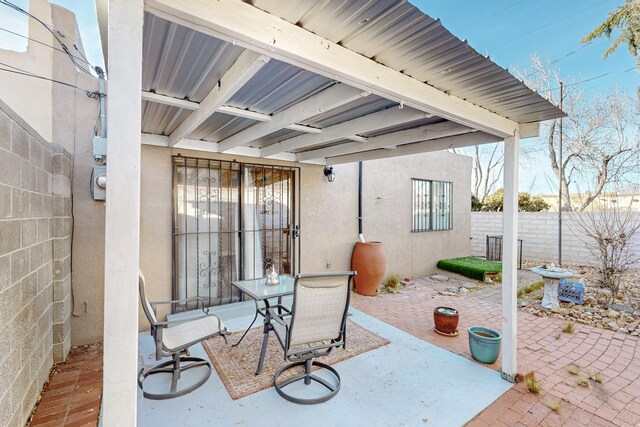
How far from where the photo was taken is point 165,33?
184 centimetres

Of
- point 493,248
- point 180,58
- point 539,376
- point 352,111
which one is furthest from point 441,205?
point 180,58

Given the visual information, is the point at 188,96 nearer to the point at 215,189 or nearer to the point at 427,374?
the point at 215,189

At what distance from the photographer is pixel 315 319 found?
106 inches

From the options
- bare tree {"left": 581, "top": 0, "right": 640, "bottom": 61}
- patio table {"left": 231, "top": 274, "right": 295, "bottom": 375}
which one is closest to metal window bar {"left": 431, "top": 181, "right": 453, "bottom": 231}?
patio table {"left": 231, "top": 274, "right": 295, "bottom": 375}

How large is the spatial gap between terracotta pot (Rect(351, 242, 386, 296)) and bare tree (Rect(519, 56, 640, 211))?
941 centimetres

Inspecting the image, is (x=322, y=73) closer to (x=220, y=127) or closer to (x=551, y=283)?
(x=220, y=127)

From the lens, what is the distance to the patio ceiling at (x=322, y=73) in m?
1.47

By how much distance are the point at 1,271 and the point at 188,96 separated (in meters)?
2.03

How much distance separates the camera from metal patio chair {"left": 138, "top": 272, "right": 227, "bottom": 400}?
8.73ft

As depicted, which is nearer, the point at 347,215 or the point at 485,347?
the point at 485,347

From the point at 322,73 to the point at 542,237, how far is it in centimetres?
1125

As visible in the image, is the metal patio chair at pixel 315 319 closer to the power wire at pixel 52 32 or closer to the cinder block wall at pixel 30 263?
the cinder block wall at pixel 30 263

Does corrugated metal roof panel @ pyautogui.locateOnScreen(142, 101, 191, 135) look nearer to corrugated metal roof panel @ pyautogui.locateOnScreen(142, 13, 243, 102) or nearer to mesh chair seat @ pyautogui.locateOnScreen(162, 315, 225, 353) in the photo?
corrugated metal roof panel @ pyautogui.locateOnScreen(142, 13, 243, 102)

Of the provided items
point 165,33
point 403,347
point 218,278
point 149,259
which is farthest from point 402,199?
point 165,33
